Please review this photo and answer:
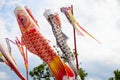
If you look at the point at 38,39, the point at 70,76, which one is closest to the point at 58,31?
the point at 38,39

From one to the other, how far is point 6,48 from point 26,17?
266 centimetres

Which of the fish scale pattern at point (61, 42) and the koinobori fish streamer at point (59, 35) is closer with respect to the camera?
the koinobori fish streamer at point (59, 35)

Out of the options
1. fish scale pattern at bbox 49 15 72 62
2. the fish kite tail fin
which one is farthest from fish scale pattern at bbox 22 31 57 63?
fish scale pattern at bbox 49 15 72 62

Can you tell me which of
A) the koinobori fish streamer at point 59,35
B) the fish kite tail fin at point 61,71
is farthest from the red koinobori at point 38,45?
the koinobori fish streamer at point 59,35

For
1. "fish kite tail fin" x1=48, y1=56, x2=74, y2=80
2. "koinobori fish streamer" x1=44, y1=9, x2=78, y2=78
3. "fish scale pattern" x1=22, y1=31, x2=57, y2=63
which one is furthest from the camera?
"koinobori fish streamer" x1=44, y1=9, x2=78, y2=78

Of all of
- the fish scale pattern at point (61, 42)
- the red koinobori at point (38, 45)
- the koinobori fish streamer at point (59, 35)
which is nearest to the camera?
the red koinobori at point (38, 45)

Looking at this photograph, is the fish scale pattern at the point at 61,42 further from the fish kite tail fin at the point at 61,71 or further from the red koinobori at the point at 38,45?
the fish kite tail fin at the point at 61,71

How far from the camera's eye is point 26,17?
2891 centimetres

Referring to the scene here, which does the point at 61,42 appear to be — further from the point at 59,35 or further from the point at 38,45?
the point at 38,45

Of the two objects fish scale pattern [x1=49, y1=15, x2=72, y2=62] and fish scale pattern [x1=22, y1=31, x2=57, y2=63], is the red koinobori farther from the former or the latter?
fish scale pattern [x1=49, y1=15, x2=72, y2=62]

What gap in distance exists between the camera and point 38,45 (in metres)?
28.0

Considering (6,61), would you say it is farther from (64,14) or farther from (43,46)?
(64,14)

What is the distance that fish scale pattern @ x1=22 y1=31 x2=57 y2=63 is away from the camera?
2780cm

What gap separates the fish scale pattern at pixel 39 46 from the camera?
2780 cm
